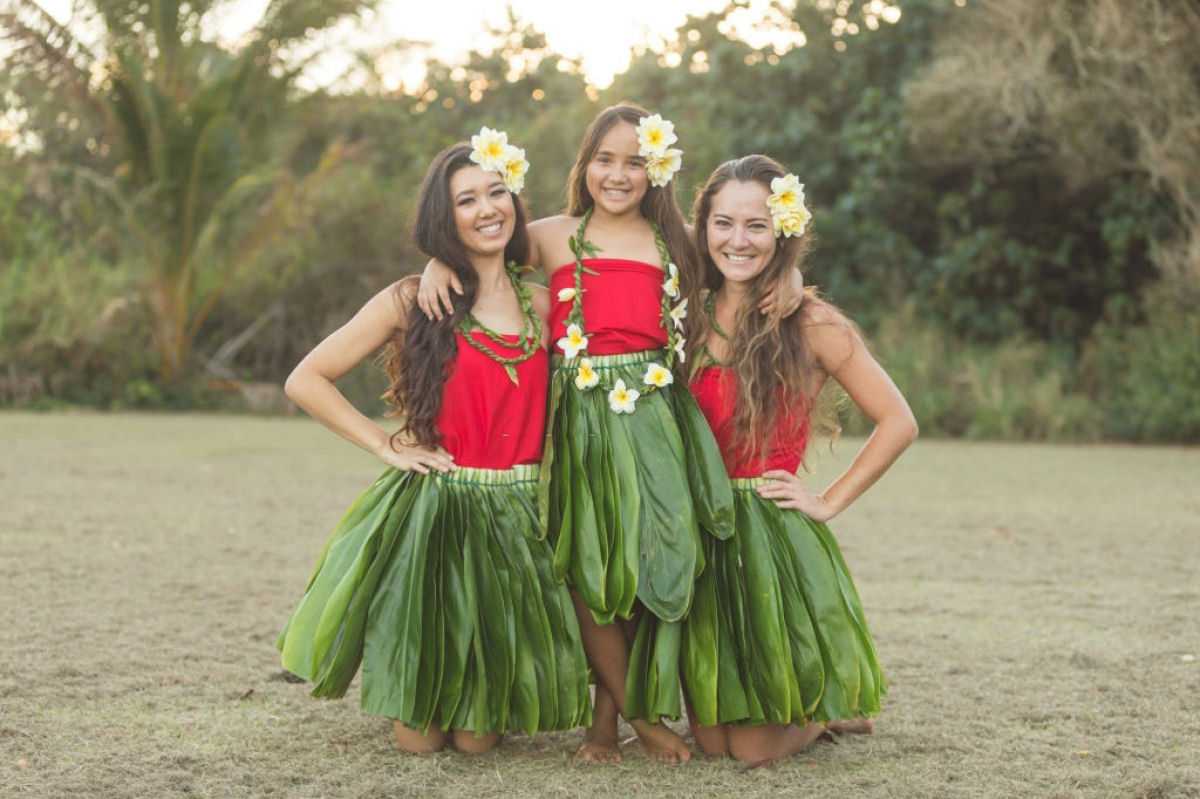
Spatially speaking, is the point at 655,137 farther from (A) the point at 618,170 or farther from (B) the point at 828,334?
(B) the point at 828,334

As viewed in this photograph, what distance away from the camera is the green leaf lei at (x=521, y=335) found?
118 inches

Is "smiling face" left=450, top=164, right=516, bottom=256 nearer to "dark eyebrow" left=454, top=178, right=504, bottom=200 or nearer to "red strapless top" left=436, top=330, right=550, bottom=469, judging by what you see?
"dark eyebrow" left=454, top=178, right=504, bottom=200

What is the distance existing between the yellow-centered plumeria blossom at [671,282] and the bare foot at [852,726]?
43.6 inches

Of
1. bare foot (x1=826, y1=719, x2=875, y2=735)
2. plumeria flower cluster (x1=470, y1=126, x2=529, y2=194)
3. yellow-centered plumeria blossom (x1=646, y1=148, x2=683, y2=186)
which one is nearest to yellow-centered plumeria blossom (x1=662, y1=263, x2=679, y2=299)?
yellow-centered plumeria blossom (x1=646, y1=148, x2=683, y2=186)

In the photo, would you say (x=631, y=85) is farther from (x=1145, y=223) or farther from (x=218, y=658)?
(x=218, y=658)

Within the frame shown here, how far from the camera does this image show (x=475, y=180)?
3.08 m

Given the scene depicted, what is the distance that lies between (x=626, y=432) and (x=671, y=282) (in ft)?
1.28

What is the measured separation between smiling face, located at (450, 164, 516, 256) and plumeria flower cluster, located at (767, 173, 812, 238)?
63 centimetres

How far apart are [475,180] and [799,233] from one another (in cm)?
79

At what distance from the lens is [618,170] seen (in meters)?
3.04

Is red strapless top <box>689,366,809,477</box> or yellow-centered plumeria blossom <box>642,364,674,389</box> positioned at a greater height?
yellow-centered plumeria blossom <box>642,364,674,389</box>

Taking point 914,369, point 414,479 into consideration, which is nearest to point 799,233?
point 414,479

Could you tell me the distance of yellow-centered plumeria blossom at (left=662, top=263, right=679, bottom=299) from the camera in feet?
9.86

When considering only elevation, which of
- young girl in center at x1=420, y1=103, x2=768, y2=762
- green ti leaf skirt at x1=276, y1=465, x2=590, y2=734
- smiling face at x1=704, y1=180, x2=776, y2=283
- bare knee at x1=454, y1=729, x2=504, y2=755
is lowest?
bare knee at x1=454, y1=729, x2=504, y2=755
